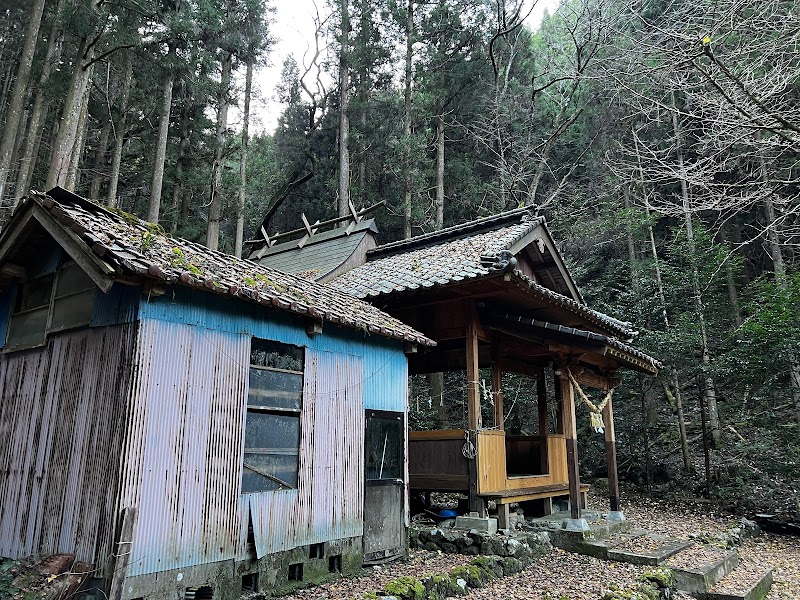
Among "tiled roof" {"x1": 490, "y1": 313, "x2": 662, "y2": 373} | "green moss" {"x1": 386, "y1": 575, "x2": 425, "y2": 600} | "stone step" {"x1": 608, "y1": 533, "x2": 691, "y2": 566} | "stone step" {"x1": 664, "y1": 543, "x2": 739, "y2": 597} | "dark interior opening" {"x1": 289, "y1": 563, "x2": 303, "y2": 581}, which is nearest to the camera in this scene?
"green moss" {"x1": 386, "y1": 575, "x2": 425, "y2": 600}

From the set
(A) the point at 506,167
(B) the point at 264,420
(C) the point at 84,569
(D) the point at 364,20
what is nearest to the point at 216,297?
(B) the point at 264,420

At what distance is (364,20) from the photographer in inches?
886

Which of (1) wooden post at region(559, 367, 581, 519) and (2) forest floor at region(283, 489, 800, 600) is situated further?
(1) wooden post at region(559, 367, 581, 519)

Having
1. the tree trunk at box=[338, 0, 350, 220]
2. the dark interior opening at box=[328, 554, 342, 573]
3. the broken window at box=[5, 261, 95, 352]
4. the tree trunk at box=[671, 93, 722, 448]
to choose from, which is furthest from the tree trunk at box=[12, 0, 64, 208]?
the tree trunk at box=[671, 93, 722, 448]

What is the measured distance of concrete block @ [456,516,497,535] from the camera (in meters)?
8.10

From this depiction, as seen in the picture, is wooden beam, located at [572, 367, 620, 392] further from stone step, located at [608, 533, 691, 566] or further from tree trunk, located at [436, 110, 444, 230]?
tree trunk, located at [436, 110, 444, 230]

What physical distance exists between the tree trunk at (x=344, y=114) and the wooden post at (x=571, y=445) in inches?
473

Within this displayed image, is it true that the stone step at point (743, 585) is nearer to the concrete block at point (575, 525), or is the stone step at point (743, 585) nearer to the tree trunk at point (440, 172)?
the concrete block at point (575, 525)

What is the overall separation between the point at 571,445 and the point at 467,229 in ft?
17.4

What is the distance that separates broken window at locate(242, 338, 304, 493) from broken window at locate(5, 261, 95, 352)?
1841mm

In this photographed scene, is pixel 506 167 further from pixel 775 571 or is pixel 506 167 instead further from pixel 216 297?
pixel 216 297

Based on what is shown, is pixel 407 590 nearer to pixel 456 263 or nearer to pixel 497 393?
pixel 497 393

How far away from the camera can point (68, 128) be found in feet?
35.5

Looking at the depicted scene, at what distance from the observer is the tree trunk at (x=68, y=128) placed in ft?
34.2
